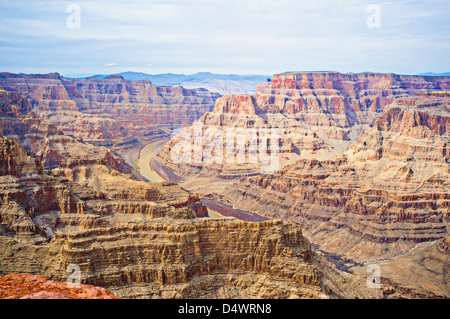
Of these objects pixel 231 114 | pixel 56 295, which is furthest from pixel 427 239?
pixel 231 114

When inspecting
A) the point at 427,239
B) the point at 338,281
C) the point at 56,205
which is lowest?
the point at 427,239

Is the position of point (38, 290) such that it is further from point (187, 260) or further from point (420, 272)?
point (420, 272)

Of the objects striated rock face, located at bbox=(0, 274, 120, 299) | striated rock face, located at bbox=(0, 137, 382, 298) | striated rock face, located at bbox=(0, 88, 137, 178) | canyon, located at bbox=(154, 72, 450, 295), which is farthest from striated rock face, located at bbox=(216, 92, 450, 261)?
striated rock face, located at bbox=(0, 274, 120, 299)

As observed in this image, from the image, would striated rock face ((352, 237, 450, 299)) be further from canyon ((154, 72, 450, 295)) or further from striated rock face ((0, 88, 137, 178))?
striated rock face ((0, 88, 137, 178))

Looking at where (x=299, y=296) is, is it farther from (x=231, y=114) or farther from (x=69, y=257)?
(x=231, y=114)

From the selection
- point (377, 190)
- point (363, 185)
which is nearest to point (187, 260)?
point (377, 190)

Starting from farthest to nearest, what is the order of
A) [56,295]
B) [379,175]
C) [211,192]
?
[211,192] → [379,175] → [56,295]
